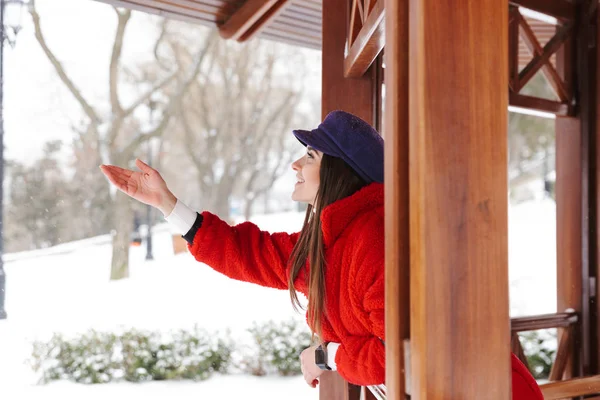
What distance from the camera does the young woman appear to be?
55.4 inches

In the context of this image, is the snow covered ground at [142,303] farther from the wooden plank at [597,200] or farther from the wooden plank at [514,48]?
the wooden plank at [514,48]

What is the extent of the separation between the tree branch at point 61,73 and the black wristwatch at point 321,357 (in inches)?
232

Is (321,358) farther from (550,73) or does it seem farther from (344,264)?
(550,73)

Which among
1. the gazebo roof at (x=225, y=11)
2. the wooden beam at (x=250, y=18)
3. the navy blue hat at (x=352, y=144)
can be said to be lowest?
the navy blue hat at (x=352, y=144)

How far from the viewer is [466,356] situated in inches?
35.9

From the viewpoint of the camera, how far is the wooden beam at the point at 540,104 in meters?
3.18

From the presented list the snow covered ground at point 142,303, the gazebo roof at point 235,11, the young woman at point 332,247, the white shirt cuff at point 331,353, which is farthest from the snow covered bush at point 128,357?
the white shirt cuff at point 331,353

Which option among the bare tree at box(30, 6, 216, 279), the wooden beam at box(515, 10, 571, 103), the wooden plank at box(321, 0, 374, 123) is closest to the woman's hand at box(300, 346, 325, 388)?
the wooden plank at box(321, 0, 374, 123)

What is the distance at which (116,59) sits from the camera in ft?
23.5

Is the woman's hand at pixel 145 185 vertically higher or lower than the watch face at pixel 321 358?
higher

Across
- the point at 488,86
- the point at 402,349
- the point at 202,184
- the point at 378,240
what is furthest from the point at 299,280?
the point at 202,184

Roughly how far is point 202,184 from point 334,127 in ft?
22.9

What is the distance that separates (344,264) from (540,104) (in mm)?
2221

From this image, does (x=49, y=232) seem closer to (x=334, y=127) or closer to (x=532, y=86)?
(x=334, y=127)
